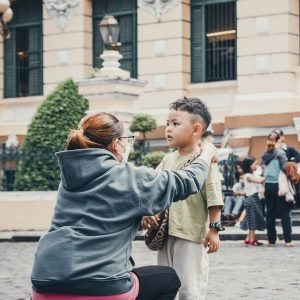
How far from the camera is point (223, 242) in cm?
1644

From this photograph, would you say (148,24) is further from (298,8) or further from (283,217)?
(283,217)

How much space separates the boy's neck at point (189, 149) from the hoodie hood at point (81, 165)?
1182 millimetres

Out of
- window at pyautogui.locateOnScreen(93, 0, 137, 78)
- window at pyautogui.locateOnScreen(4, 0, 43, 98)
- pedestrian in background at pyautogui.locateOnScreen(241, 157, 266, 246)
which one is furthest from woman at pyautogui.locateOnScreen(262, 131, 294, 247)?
window at pyautogui.locateOnScreen(4, 0, 43, 98)

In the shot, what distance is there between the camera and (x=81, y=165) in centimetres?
464

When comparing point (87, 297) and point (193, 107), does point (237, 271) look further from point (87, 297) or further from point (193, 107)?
point (87, 297)

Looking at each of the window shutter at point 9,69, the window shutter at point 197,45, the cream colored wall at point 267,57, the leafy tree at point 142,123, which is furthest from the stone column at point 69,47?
the leafy tree at point 142,123

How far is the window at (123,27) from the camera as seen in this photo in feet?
89.2

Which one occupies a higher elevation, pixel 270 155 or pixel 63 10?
pixel 63 10

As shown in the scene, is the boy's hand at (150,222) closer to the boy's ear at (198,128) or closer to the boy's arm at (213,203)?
the boy's arm at (213,203)

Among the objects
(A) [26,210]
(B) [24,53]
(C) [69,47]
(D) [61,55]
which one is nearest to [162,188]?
(A) [26,210]

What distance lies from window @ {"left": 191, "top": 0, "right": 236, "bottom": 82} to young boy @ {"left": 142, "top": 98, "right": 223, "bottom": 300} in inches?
788

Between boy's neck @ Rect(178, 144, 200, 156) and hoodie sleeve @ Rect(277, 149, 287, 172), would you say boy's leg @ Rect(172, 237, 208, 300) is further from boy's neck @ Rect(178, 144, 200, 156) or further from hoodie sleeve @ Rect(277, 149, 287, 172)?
hoodie sleeve @ Rect(277, 149, 287, 172)

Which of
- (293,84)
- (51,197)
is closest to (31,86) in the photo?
(293,84)

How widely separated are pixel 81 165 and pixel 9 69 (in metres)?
25.1
